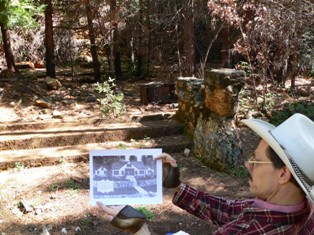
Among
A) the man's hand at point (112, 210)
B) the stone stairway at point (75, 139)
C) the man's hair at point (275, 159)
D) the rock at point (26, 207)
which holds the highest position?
the man's hair at point (275, 159)

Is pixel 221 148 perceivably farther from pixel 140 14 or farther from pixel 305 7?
pixel 140 14

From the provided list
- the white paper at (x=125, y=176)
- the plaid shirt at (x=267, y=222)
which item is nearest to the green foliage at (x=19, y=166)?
the white paper at (x=125, y=176)

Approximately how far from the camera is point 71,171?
4.98 metres

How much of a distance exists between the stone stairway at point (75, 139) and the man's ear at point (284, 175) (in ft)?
13.2

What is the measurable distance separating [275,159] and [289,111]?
231 inches

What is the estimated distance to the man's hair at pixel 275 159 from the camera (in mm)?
1490

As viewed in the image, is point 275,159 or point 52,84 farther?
point 52,84

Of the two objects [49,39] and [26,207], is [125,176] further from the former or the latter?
[49,39]

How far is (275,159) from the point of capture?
60.2 inches

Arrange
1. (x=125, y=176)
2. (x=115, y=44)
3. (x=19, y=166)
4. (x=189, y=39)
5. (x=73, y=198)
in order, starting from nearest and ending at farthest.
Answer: (x=125, y=176)
(x=73, y=198)
(x=19, y=166)
(x=189, y=39)
(x=115, y=44)

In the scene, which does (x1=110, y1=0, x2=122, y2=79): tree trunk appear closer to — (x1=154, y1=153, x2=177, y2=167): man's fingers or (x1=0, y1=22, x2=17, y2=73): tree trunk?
(x1=0, y1=22, x2=17, y2=73): tree trunk

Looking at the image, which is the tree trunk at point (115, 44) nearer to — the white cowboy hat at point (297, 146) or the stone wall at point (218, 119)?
the stone wall at point (218, 119)

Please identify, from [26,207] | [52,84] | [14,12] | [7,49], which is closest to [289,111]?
[26,207]

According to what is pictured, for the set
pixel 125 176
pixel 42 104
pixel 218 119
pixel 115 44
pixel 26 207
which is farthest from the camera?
pixel 115 44
